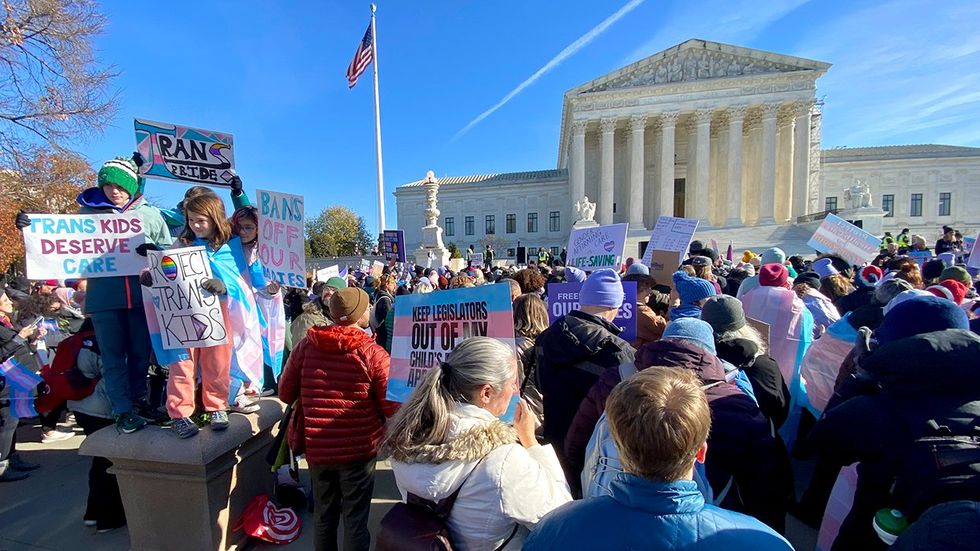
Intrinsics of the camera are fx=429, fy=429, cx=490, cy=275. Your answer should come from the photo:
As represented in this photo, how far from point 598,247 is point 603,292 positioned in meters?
3.93

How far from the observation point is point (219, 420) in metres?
2.79

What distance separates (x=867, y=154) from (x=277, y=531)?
61.0 m

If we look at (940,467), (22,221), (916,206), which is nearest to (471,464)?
(940,467)

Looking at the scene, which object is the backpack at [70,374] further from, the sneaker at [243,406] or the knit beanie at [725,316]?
the knit beanie at [725,316]

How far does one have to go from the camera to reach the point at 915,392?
62.1 inches

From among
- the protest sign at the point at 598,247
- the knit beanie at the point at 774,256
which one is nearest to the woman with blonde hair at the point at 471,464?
the protest sign at the point at 598,247

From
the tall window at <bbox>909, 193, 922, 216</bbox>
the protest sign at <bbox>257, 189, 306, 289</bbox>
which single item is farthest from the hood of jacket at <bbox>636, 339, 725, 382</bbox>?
the tall window at <bbox>909, 193, 922, 216</bbox>

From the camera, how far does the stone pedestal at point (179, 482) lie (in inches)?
104

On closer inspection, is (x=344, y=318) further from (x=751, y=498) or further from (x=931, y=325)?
(x=931, y=325)

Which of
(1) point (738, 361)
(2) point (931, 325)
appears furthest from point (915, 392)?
(1) point (738, 361)

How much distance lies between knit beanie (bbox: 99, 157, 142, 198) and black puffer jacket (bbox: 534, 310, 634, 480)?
9.70 feet

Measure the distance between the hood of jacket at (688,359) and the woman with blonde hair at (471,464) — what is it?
0.67m

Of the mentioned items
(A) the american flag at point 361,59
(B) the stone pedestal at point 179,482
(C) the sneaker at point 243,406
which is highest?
(A) the american flag at point 361,59

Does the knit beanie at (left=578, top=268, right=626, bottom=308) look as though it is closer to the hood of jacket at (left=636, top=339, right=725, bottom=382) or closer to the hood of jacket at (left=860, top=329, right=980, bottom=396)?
the hood of jacket at (left=636, top=339, right=725, bottom=382)
